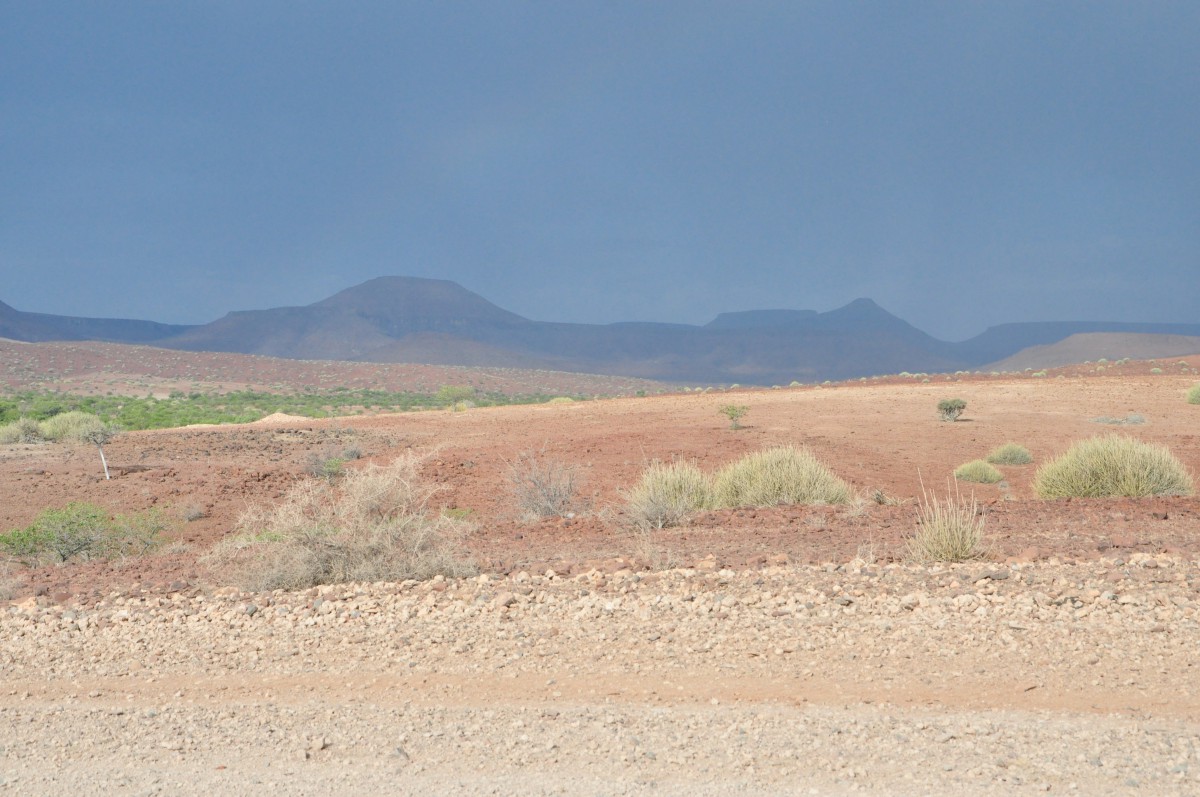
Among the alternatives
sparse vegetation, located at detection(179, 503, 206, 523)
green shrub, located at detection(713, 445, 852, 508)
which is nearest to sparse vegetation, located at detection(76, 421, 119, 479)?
sparse vegetation, located at detection(179, 503, 206, 523)

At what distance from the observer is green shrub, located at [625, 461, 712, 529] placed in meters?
12.7

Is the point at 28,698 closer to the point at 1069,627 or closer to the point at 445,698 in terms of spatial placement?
the point at 445,698

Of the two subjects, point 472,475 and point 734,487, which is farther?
point 472,475

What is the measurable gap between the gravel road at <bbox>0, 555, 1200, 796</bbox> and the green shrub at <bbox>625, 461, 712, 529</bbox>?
409cm

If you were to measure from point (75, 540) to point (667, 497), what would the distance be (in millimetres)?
7869

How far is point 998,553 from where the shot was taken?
909cm

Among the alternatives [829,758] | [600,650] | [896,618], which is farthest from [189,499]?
[829,758]

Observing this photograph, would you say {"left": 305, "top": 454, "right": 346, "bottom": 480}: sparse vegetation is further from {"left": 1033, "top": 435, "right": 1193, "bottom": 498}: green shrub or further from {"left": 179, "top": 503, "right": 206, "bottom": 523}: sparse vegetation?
{"left": 1033, "top": 435, "right": 1193, "bottom": 498}: green shrub

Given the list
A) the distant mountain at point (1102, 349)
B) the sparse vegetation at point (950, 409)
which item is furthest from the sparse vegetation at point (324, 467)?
the distant mountain at point (1102, 349)

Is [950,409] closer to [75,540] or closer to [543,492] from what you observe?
[543,492]

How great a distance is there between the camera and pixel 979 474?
63.5 ft

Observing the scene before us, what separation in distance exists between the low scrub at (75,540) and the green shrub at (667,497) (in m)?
6.42

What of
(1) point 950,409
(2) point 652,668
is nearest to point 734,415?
(1) point 950,409

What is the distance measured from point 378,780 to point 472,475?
49.4ft
